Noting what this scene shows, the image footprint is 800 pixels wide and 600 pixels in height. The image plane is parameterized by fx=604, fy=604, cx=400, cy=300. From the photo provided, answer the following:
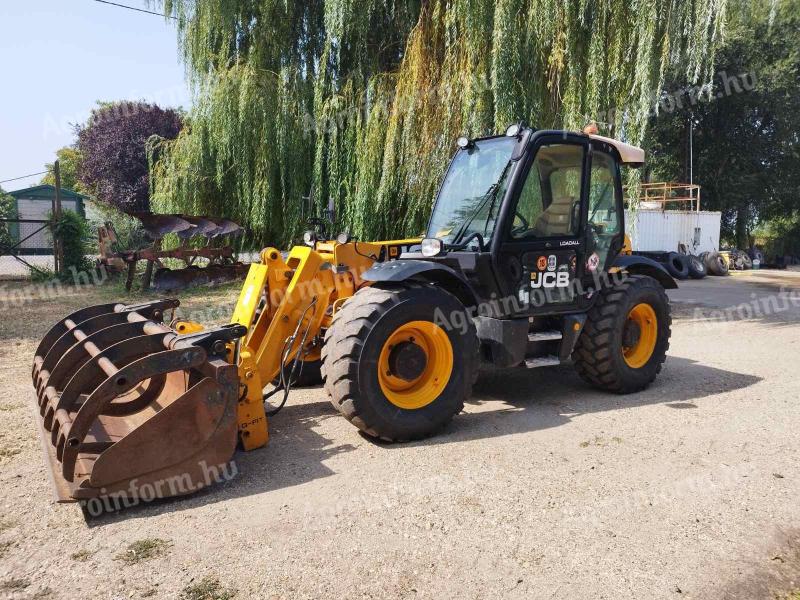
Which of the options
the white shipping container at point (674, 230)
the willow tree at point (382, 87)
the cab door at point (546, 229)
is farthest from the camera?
the white shipping container at point (674, 230)

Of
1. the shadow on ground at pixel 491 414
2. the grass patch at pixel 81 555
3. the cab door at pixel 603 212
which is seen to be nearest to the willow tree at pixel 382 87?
the cab door at pixel 603 212

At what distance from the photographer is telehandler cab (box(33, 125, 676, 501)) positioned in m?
3.29

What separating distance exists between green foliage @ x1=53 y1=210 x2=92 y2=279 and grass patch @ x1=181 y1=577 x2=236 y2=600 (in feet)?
43.2

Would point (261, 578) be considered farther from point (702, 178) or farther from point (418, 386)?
point (702, 178)

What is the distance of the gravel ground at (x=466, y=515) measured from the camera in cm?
258

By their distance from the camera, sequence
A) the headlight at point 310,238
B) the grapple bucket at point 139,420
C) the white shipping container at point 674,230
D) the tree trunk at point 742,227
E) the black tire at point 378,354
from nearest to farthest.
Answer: the grapple bucket at point 139,420 < the black tire at point 378,354 < the headlight at point 310,238 < the white shipping container at point 674,230 < the tree trunk at point 742,227

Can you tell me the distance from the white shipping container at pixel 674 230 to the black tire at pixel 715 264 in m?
1.76

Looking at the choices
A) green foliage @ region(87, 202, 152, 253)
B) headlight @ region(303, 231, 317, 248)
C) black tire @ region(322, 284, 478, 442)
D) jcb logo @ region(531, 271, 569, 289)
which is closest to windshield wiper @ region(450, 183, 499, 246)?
jcb logo @ region(531, 271, 569, 289)

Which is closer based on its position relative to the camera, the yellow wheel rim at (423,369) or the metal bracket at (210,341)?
the metal bracket at (210,341)

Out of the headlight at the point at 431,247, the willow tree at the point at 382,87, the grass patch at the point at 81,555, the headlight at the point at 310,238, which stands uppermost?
the willow tree at the point at 382,87

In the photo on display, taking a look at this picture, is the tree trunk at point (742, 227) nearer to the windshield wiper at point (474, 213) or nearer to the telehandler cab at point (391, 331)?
the telehandler cab at point (391, 331)

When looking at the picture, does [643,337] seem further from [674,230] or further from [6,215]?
[6,215]

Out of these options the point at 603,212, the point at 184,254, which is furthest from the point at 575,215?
the point at 184,254

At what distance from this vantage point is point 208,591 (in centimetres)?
247
